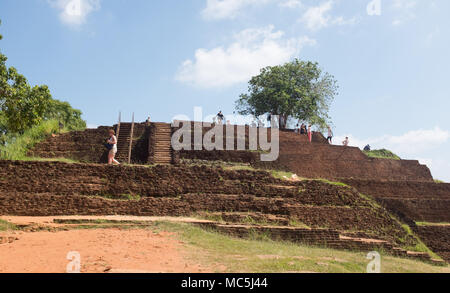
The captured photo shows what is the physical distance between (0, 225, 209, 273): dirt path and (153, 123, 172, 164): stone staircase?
645 cm

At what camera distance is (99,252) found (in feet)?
18.9

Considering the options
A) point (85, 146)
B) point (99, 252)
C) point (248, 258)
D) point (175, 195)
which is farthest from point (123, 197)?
point (85, 146)

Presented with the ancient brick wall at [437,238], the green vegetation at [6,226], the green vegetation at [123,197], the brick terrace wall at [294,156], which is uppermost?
the brick terrace wall at [294,156]

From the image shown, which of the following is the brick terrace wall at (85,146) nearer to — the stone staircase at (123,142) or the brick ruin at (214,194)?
the brick ruin at (214,194)

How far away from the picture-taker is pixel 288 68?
84.5ft

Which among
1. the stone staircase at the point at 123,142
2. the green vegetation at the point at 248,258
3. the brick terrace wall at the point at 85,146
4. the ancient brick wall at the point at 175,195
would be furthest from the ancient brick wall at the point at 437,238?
the stone staircase at the point at 123,142

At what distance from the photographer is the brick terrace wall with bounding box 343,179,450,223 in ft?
46.9

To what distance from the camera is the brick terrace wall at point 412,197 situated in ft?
46.9

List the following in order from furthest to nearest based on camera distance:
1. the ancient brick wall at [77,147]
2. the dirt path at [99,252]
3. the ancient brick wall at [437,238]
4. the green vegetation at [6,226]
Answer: the ancient brick wall at [77,147] → the ancient brick wall at [437,238] → the green vegetation at [6,226] → the dirt path at [99,252]

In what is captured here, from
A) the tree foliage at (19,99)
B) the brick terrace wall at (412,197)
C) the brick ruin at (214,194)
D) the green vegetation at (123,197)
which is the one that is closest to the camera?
the brick ruin at (214,194)

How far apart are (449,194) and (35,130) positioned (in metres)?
18.0

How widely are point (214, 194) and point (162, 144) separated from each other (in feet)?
16.4

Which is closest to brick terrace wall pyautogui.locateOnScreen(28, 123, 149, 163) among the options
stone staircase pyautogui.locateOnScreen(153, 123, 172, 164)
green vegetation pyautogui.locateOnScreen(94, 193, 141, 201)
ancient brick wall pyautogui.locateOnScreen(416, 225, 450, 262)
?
stone staircase pyautogui.locateOnScreen(153, 123, 172, 164)

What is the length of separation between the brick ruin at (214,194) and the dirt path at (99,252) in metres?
2.20
